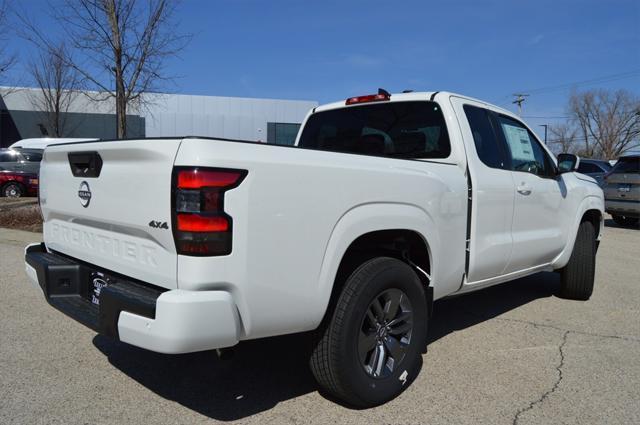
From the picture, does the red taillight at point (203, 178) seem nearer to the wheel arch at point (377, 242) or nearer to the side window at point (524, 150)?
the wheel arch at point (377, 242)

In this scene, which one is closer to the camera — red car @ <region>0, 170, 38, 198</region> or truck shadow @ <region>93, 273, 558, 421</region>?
truck shadow @ <region>93, 273, 558, 421</region>

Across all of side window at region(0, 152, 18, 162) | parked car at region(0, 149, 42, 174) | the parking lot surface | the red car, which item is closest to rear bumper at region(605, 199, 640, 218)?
the parking lot surface

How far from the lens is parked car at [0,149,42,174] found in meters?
18.9

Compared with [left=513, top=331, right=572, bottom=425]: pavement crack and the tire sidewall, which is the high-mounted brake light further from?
[left=513, top=331, right=572, bottom=425]: pavement crack

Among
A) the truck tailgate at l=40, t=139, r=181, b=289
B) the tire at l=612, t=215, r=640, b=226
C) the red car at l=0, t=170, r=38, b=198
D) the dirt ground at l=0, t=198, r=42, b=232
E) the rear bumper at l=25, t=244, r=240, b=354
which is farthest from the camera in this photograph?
the red car at l=0, t=170, r=38, b=198

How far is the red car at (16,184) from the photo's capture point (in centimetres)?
1742

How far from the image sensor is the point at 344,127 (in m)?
4.55

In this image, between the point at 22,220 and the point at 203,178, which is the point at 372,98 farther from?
the point at 22,220

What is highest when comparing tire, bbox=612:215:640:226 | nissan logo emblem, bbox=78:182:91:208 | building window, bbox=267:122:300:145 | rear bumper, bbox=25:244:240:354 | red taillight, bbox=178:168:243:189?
building window, bbox=267:122:300:145

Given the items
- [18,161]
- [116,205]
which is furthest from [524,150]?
[18,161]

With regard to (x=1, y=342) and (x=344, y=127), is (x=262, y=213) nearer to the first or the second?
(x=344, y=127)

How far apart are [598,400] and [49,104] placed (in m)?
28.4

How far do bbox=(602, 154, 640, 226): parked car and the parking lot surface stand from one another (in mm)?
9017

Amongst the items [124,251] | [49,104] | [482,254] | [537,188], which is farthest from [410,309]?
[49,104]
